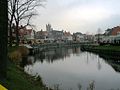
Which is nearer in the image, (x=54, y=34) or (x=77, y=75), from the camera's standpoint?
(x=77, y=75)

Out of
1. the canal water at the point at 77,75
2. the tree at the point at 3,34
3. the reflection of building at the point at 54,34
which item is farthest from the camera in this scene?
the reflection of building at the point at 54,34

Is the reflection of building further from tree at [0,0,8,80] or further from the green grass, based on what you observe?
tree at [0,0,8,80]

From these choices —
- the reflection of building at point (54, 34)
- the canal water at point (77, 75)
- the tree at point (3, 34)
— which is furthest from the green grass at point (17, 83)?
the reflection of building at point (54, 34)

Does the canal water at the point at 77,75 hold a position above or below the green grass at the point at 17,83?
below

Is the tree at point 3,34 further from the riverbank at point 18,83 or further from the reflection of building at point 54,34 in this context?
the reflection of building at point 54,34

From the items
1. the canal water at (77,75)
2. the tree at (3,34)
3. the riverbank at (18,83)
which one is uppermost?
the tree at (3,34)

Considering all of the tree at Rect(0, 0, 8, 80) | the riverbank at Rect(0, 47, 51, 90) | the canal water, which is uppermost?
the tree at Rect(0, 0, 8, 80)

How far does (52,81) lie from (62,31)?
168 m

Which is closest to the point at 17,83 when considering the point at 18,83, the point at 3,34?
the point at 18,83

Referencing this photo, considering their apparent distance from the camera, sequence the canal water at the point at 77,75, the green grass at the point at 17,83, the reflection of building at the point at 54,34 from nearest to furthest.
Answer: the green grass at the point at 17,83
the canal water at the point at 77,75
the reflection of building at the point at 54,34

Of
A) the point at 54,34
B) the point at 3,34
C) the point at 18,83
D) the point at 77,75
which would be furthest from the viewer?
the point at 54,34

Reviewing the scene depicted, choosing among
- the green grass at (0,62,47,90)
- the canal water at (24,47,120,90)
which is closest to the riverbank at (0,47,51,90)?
the green grass at (0,62,47,90)

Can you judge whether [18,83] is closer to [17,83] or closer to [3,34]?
[17,83]

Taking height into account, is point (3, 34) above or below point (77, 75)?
above
